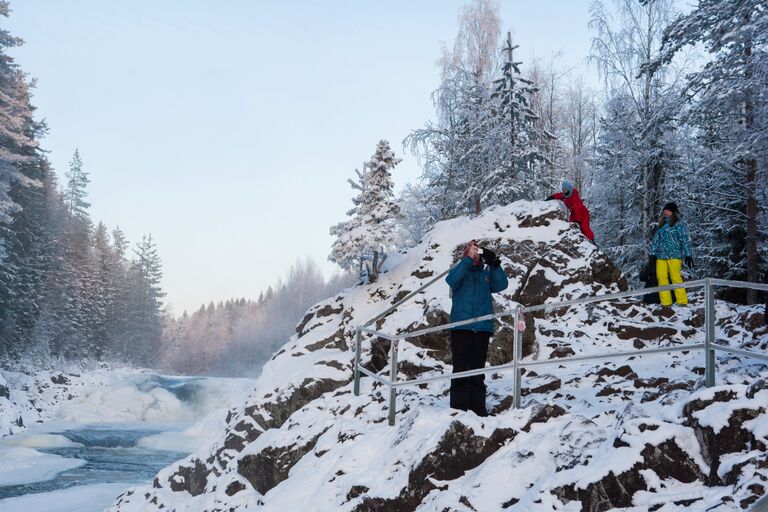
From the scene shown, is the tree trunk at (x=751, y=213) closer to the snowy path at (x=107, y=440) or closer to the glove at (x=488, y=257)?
the glove at (x=488, y=257)

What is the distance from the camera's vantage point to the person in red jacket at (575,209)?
13820 mm

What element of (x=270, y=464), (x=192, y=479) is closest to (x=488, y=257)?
(x=270, y=464)

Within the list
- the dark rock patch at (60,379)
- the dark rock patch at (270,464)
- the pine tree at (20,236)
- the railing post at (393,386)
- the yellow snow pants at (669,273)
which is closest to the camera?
the railing post at (393,386)

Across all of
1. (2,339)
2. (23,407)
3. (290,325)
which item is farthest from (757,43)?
(290,325)

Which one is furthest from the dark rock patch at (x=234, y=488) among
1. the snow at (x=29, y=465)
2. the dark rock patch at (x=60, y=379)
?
the dark rock patch at (x=60, y=379)

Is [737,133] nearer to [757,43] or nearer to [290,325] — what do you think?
[757,43]

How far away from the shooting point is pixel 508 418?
21.4 ft

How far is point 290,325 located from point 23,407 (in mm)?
54318

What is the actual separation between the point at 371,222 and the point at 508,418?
12.1 meters

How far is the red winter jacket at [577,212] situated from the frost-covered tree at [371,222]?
5.12 m

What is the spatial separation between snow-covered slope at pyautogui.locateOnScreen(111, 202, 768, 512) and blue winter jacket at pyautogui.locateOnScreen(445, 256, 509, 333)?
115 centimetres

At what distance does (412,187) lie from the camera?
143 ft

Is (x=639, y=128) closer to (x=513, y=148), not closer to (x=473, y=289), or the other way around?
(x=513, y=148)

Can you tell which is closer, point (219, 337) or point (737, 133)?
point (737, 133)
